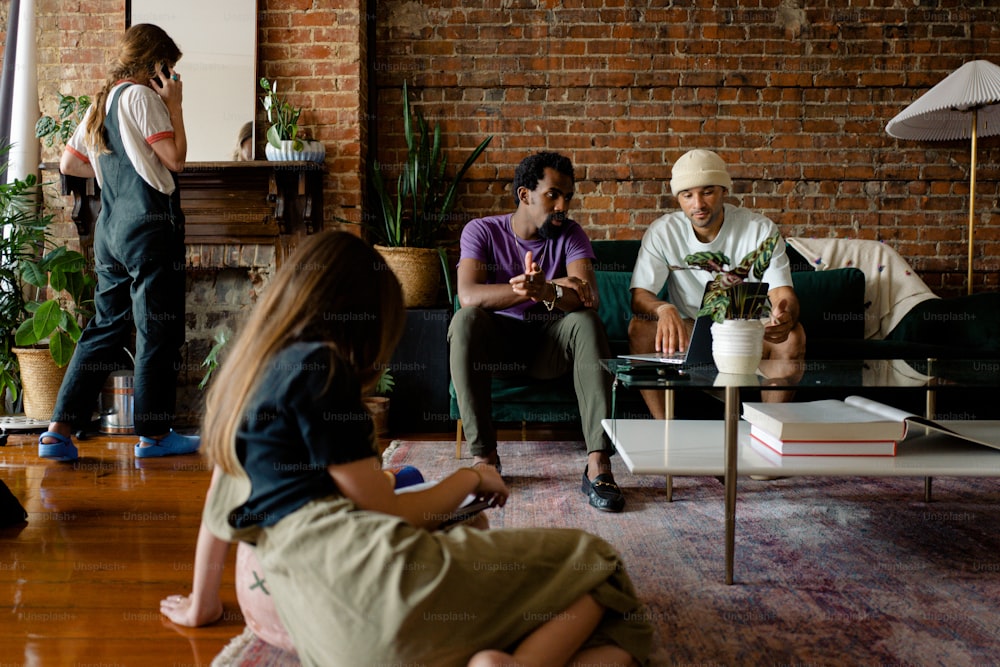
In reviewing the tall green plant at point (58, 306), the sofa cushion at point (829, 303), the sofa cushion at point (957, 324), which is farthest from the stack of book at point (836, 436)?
the tall green plant at point (58, 306)

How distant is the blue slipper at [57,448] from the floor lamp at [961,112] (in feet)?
13.0

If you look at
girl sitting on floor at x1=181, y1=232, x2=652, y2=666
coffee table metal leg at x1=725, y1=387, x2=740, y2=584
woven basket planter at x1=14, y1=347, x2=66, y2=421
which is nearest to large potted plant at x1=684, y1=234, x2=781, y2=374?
coffee table metal leg at x1=725, y1=387, x2=740, y2=584

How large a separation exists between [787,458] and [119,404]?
2.88m

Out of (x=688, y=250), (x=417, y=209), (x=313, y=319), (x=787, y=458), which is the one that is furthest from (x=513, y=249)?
(x=313, y=319)

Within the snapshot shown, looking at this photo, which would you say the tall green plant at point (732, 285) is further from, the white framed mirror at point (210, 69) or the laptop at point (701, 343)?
the white framed mirror at point (210, 69)

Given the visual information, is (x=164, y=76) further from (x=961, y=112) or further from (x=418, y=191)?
(x=961, y=112)

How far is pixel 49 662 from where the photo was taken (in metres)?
1.25

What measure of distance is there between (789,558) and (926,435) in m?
0.54

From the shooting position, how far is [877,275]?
3.52 metres

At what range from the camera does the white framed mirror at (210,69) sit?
12.2 feet

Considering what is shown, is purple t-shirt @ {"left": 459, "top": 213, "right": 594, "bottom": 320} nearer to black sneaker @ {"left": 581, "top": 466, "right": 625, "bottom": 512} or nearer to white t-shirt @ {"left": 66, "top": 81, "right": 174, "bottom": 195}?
black sneaker @ {"left": 581, "top": 466, "right": 625, "bottom": 512}

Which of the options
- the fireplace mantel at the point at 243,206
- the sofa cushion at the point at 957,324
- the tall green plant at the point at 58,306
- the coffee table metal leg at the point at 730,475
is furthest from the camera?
the fireplace mantel at the point at 243,206

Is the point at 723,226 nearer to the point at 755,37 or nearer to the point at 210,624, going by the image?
the point at 755,37

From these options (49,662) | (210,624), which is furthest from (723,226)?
(49,662)
